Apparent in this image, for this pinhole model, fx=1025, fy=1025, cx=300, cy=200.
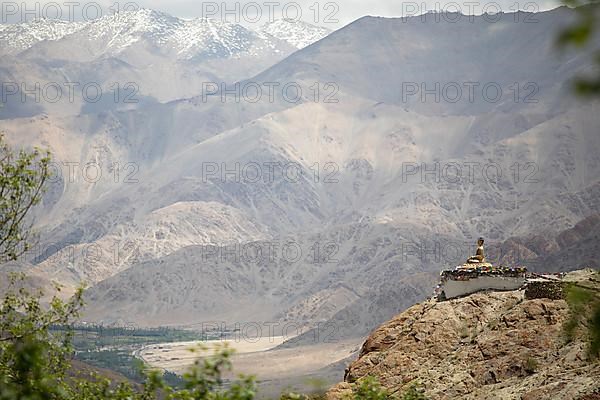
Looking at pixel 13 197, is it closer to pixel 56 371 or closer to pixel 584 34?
pixel 56 371

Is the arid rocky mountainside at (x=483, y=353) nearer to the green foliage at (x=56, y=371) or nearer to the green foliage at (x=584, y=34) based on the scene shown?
the green foliage at (x=56, y=371)

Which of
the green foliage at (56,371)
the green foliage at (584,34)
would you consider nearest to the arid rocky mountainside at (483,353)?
the green foliage at (56,371)

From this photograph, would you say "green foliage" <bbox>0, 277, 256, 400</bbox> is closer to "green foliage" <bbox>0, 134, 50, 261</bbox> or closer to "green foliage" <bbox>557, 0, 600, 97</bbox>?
"green foliage" <bbox>0, 134, 50, 261</bbox>

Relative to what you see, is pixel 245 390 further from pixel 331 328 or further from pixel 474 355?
pixel 331 328

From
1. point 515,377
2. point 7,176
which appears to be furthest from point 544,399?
point 7,176

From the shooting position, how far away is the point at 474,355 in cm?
2545

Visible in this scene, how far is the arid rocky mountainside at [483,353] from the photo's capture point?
23.2 metres

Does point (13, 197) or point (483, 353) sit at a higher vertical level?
point (13, 197)

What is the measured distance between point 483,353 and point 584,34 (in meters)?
18.1

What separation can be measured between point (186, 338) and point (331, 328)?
30.0 meters

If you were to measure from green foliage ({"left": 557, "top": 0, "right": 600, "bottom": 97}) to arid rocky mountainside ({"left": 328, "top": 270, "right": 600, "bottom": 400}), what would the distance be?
14200 mm

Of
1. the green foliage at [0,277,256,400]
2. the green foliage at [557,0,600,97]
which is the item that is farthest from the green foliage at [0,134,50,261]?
the green foliage at [557,0,600,97]

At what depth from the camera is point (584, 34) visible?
27.1ft

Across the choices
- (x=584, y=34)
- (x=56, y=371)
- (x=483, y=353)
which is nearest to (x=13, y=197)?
(x=56, y=371)
